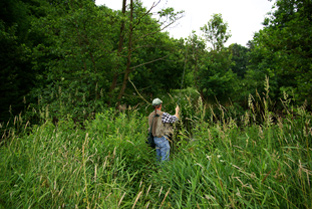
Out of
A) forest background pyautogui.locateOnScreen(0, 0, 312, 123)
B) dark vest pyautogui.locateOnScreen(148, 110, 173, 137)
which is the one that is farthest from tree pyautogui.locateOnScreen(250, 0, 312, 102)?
dark vest pyautogui.locateOnScreen(148, 110, 173, 137)

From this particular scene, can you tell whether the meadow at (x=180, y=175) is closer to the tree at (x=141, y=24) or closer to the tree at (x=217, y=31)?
the tree at (x=141, y=24)

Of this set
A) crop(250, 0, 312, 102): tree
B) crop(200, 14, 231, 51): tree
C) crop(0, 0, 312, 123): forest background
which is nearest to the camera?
crop(250, 0, 312, 102): tree

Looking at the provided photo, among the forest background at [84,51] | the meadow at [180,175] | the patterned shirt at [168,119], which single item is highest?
the forest background at [84,51]

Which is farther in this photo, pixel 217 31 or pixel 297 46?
pixel 217 31

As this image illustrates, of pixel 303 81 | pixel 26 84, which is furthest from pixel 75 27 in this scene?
pixel 303 81

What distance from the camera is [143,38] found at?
9406mm

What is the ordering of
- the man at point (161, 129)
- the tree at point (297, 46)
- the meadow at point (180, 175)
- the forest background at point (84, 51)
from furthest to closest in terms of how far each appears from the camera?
the forest background at point (84, 51) → the tree at point (297, 46) → the man at point (161, 129) → the meadow at point (180, 175)

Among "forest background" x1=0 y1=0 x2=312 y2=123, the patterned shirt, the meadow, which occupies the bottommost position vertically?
the meadow

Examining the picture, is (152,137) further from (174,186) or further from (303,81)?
(303,81)

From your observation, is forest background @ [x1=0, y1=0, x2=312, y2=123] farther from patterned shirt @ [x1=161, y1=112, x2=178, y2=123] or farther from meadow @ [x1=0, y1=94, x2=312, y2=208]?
meadow @ [x1=0, y1=94, x2=312, y2=208]

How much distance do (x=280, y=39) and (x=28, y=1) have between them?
47.2 feet

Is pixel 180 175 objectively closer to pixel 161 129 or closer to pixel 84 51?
pixel 161 129

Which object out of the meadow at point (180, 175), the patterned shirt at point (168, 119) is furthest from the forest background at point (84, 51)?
the meadow at point (180, 175)

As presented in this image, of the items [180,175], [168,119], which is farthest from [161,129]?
[180,175]
